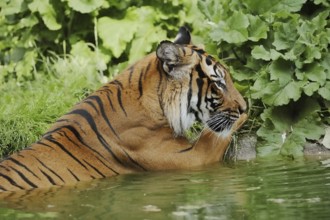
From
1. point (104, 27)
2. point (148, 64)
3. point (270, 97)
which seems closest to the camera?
point (148, 64)

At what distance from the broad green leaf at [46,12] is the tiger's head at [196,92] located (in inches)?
141

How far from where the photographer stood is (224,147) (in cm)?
820

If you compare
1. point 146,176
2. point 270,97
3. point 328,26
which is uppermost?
point 328,26

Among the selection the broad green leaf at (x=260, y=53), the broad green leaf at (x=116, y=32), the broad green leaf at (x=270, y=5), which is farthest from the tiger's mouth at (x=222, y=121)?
the broad green leaf at (x=116, y=32)

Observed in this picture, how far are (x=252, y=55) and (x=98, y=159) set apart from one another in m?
2.00

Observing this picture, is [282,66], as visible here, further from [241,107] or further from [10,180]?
[10,180]

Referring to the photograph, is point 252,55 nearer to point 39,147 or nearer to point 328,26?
point 328,26

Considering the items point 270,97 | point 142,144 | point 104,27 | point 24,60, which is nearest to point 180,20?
point 104,27

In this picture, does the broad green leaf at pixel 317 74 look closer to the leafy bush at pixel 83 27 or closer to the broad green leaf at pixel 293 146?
the broad green leaf at pixel 293 146

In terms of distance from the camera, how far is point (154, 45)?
1098cm

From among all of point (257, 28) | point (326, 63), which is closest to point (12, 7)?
point (257, 28)

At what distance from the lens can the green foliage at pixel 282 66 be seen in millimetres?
8547

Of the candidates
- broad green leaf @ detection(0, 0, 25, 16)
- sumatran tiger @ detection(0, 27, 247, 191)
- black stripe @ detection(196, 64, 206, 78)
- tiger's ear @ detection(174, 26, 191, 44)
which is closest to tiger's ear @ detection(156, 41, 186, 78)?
sumatran tiger @ detection(0, 27, 247, 191)

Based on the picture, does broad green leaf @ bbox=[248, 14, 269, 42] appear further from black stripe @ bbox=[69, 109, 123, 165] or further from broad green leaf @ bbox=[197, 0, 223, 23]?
black stripe @ bbox=[69, 109, 123, 165]
